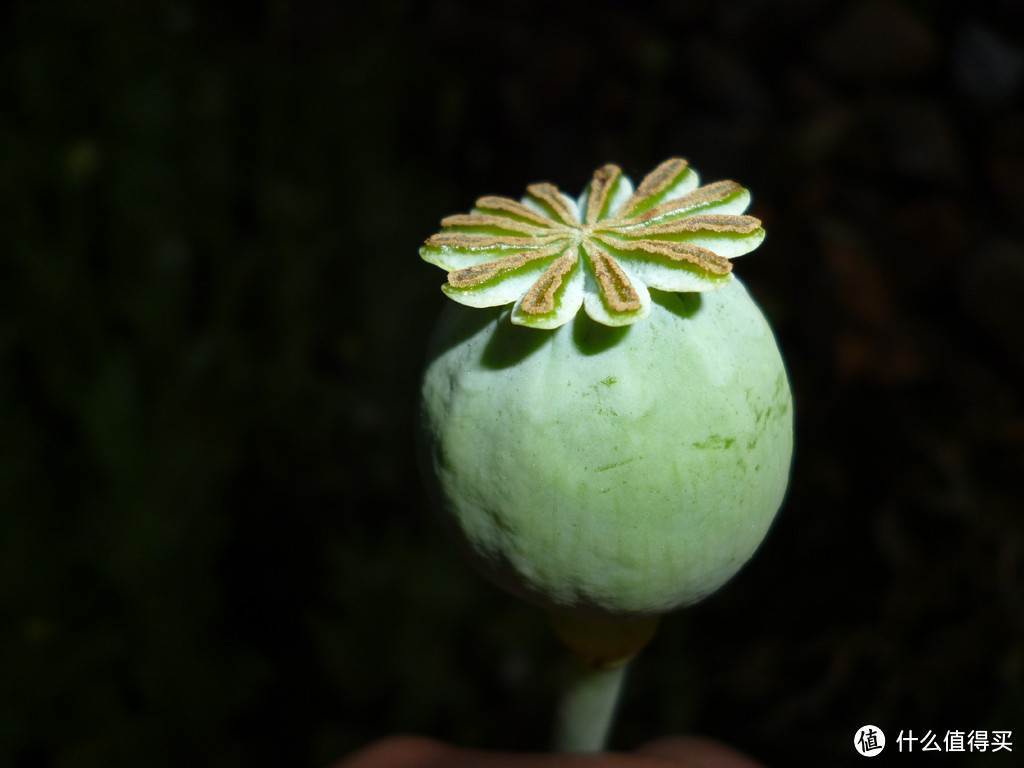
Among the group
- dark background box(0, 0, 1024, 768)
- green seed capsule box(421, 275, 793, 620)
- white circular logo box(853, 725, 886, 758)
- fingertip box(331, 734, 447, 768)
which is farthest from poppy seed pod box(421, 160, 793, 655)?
dark background box(0, 0, 1024, 768)

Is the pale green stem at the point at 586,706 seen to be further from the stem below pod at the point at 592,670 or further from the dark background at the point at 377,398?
the dark background at the point at 377,398

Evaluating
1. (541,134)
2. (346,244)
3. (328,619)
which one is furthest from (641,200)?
(541,134)

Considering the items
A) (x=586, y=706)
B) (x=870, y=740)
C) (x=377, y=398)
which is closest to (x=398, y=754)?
(x=586, y=706)

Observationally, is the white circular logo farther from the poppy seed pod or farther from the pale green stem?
the poppy seed pod

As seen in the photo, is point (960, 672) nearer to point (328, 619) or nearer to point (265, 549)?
point (328, 619)

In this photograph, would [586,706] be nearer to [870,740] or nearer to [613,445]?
[613,445]
